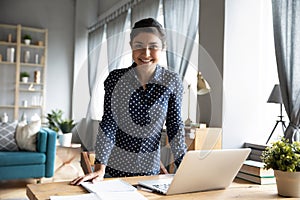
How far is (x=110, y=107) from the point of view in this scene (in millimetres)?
1236

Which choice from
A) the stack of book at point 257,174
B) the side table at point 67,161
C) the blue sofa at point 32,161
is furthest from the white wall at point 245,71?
the side table at point 67,161

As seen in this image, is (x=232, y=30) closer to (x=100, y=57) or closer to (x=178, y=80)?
(x=178, y=80)

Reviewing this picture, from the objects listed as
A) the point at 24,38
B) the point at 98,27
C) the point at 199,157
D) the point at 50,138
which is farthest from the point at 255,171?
the point at 24,38

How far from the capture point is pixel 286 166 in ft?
3.77

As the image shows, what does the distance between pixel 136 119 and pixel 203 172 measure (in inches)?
11.6

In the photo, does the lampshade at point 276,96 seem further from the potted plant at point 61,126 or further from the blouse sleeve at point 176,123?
the potted plant at point 61,126

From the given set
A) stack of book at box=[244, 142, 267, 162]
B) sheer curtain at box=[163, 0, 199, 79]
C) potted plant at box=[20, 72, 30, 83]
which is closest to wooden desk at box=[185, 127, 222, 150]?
stack of book at box=[244, 142, 267, 162]

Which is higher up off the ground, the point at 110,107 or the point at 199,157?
the point at 110,107

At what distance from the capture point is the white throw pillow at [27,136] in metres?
3.77

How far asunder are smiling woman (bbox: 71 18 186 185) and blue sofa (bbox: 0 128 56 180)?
99.4 inches

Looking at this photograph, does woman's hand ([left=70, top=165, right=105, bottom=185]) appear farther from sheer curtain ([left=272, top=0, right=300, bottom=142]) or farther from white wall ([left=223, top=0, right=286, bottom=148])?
white wall ([left=223, top=0, right=286, bottom=148])

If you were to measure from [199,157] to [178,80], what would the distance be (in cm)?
33

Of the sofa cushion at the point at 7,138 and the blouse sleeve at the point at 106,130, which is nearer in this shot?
the blouse sleeve at the point at 106,130

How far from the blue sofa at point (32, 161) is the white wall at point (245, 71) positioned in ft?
6.56
